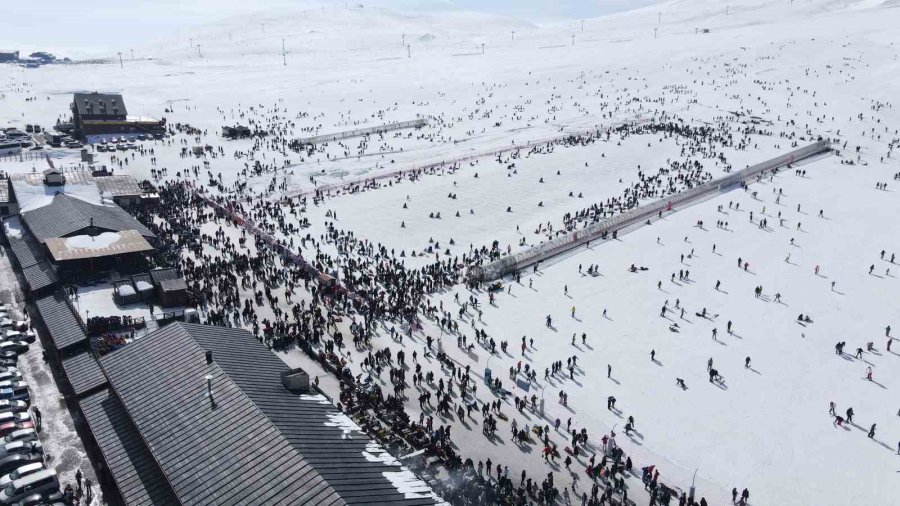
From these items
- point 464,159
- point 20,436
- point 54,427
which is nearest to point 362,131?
point 464,159

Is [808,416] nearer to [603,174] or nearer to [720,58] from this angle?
[603,174]

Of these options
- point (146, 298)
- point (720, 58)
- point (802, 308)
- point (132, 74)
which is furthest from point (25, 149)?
point (720, 58)

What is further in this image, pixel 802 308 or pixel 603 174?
pixel 603 174

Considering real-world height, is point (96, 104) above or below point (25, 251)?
above

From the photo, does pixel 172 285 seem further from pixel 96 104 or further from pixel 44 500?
pixel 96 104

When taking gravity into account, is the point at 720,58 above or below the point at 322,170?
above

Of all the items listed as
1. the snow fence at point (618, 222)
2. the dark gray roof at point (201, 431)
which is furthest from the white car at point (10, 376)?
the snow fence at point (618, 222)

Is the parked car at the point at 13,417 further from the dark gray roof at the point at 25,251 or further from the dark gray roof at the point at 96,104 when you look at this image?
the dark gray roof at the point at 96,104
